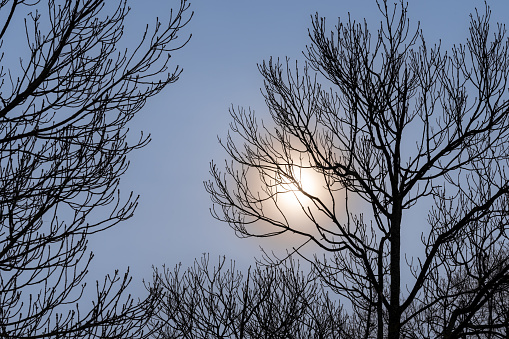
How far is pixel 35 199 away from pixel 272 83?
336cm

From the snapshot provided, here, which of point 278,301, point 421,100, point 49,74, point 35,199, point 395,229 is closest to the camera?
point 49,74

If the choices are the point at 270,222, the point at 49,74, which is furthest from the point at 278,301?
the point at 49,74

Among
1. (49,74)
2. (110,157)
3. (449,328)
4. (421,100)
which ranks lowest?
(449,328)

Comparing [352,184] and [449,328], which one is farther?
[352,184]

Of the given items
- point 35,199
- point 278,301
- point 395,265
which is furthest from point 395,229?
point 278,301

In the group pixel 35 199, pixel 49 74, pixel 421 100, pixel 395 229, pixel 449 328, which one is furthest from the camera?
pixel 421 100

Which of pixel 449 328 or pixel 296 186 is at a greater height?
pixel 296 186

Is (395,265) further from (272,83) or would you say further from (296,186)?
(272,83)

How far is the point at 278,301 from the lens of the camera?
10.1 m

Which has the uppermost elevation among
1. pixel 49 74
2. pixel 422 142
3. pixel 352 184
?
pixel 422 142

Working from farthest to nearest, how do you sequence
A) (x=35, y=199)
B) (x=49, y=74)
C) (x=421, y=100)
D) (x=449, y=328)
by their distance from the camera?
(x=421, y=100) < (x=449, y=328) < (x=35, y=199) < (x=49, y=74)

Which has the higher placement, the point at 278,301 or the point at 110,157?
the point at 278,301

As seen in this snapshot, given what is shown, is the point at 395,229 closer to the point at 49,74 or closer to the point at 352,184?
the point at 352,184

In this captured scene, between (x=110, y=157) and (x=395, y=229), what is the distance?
10.4ft
